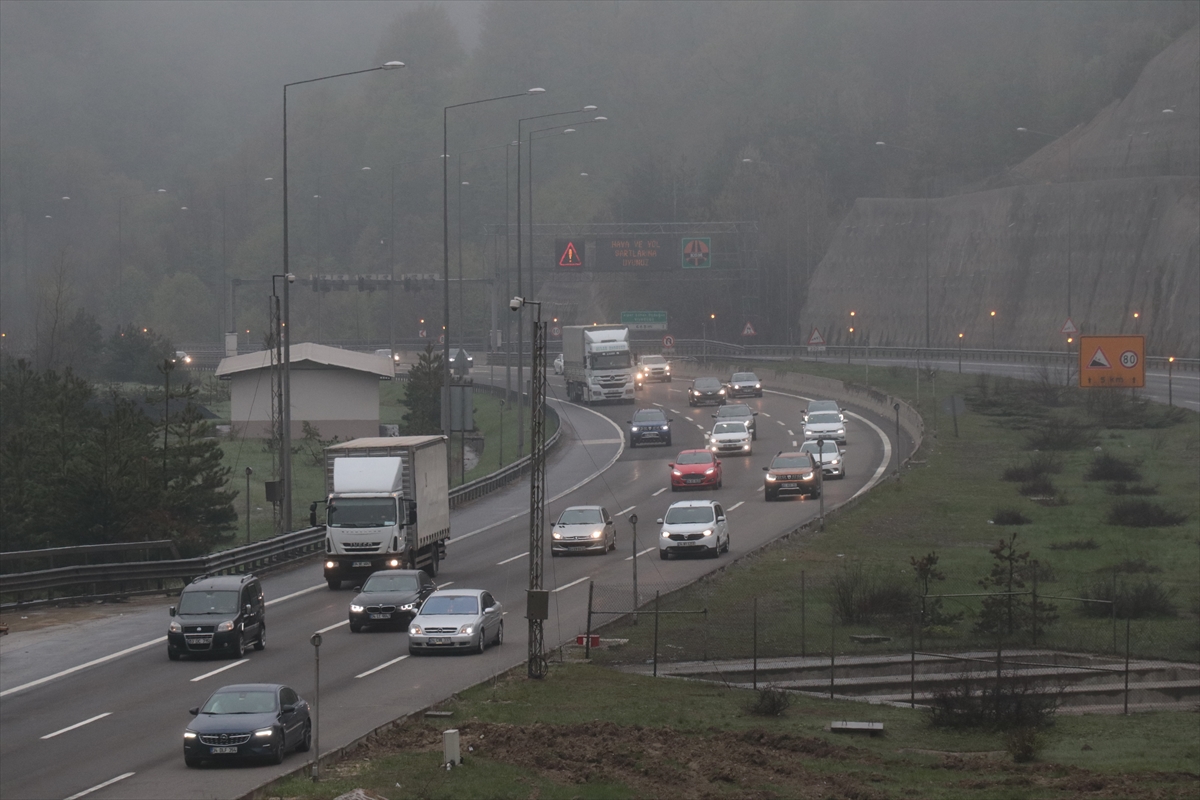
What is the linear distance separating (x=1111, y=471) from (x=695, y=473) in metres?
17.5

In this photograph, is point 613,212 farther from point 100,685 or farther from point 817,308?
point 100,685

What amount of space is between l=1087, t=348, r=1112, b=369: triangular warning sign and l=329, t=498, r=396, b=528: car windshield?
25.9 m

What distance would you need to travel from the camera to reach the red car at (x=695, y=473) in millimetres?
53375

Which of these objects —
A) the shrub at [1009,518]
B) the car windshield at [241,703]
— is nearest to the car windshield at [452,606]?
the car windshield at [241,703]

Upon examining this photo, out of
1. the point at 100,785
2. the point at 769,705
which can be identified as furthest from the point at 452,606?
the point at 100,785

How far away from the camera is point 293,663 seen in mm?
28281

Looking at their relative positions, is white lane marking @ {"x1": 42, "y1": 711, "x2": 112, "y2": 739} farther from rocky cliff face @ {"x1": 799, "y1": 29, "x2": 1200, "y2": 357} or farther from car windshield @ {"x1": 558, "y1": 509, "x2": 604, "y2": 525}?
rocky cliff face @ {"x1": 799, "y1": 29, "x2": 1200, "y2": 357}

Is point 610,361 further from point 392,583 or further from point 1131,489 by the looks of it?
point 392,583

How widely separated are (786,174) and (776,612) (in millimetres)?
132726

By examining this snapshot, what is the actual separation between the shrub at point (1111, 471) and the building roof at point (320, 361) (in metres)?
34.8

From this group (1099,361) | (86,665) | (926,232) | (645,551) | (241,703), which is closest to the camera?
(241,703)

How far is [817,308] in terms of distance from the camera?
5271 inches

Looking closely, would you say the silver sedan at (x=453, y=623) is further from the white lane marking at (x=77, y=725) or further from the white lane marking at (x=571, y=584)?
the white lane marking at (x=77, y=725)

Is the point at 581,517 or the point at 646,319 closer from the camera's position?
the point at 581,517
